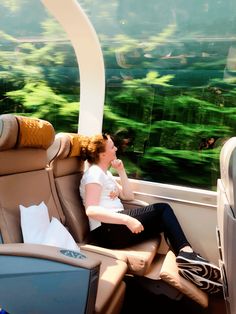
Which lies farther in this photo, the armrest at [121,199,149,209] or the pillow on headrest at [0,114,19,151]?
the armrest at [121,199,149,209]

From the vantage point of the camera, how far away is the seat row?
4.25 feet

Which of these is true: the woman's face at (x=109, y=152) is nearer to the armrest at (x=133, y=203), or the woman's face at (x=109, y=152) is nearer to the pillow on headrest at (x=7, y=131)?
the armrest at (x=133, y=203)

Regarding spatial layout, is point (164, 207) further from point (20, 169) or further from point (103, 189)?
point (20, 169)

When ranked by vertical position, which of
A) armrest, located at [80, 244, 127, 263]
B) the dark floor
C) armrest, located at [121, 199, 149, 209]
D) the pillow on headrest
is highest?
the pillow on headrest

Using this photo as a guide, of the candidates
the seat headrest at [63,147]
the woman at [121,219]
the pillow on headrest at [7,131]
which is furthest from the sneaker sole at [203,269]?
the pillow on headrest at [7,131]

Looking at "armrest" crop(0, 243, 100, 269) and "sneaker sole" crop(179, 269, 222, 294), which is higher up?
"armrest" crop(0, 243, 100, 269)

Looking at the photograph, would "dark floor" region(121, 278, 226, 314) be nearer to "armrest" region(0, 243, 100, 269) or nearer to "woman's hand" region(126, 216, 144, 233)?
"woman's hand" region(126, 216, 144, 233)

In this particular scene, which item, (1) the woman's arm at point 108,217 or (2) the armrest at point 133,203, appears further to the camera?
(2) the armrest at point 133,203

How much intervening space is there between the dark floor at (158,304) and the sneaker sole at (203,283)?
0.34m

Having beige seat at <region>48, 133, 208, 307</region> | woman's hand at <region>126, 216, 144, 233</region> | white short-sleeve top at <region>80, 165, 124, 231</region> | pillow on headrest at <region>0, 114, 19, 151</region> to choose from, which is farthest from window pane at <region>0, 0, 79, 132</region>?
pillow on headrest at <region>0, 114, 19, 151</region>

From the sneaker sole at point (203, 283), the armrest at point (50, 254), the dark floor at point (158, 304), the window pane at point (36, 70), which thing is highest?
the window pane at point (36, 70)

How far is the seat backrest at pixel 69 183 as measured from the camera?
7.37ft

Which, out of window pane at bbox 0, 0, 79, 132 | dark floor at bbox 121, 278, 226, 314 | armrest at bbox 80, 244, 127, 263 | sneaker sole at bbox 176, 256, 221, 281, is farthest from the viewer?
window pane at bbox 0, 0, 79, 132

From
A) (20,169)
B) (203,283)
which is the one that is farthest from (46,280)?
(203,283)
